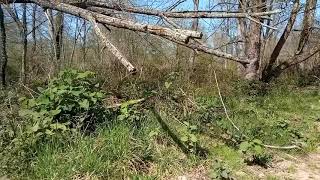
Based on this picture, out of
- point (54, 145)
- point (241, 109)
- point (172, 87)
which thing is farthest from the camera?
point (241, 109)

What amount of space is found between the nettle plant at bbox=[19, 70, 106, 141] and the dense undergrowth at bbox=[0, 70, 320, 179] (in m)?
0.01

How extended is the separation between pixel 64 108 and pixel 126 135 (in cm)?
80

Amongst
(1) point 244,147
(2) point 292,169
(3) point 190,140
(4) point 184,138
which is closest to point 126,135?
(4) point 184,138

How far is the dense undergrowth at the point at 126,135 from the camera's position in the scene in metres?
4.55

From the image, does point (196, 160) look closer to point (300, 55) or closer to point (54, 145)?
point (54, 145)

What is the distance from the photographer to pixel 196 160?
513cm

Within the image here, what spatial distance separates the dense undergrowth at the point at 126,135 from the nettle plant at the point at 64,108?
0.04ft

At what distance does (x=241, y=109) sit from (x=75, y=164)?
391 centimetres

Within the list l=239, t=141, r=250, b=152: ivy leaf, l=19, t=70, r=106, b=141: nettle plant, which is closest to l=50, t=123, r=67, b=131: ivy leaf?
l=19, t=70, r=106, b=141: nettle plant

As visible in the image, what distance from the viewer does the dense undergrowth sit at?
179 inches

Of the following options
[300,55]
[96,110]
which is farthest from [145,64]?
[300,55]

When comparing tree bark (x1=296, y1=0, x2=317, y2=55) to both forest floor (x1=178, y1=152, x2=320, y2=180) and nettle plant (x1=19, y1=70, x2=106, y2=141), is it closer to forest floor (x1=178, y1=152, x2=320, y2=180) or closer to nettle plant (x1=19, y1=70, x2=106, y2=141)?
forest floor (x1=178, y1=152, x2=320, y2=180)

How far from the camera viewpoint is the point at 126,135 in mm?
4949

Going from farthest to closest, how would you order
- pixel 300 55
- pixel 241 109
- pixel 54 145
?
pixel 300 55, pixel 241 109, pixel 54 145
